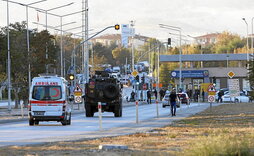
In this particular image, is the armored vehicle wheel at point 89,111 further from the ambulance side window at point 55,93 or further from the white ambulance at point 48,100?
the ambulance side window at point 55,93

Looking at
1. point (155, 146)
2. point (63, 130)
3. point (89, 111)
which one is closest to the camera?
point (155, 146)

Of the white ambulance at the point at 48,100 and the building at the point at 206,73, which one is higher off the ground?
the building at the point at 206,73

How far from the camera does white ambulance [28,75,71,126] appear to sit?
32.2 metres

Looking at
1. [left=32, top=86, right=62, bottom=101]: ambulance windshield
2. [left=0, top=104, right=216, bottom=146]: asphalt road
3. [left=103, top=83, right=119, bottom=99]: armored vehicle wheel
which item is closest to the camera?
[left=0, top=104, right=216, bottom=146]: asphalt road

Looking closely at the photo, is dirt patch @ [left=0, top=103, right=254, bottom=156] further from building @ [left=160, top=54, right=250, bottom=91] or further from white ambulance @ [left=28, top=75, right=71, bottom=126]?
building @ [left=160, top=54, right=250, bottom=91]

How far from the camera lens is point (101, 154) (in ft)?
51.6

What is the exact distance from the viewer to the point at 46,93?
107ft

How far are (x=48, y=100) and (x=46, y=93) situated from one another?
367 mm

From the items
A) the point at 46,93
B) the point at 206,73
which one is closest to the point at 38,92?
the point at 46,93

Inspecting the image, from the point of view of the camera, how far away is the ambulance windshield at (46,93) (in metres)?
32.5

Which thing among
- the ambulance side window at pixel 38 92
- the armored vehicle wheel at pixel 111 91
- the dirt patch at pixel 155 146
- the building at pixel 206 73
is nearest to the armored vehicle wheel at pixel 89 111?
the armored vehicle wheel at pixel 111 91

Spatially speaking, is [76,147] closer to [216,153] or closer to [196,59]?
[216,153]

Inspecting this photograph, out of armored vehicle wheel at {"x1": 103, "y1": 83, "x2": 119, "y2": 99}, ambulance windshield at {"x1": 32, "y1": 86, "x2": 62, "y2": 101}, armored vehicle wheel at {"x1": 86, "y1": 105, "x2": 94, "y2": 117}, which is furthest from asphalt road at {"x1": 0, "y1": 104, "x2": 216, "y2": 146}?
armored vehicle wheel at {"x1": 86, "y1": 105, "x2": 94, "y2": 117}

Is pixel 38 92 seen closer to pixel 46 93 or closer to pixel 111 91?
pixel 46 93
